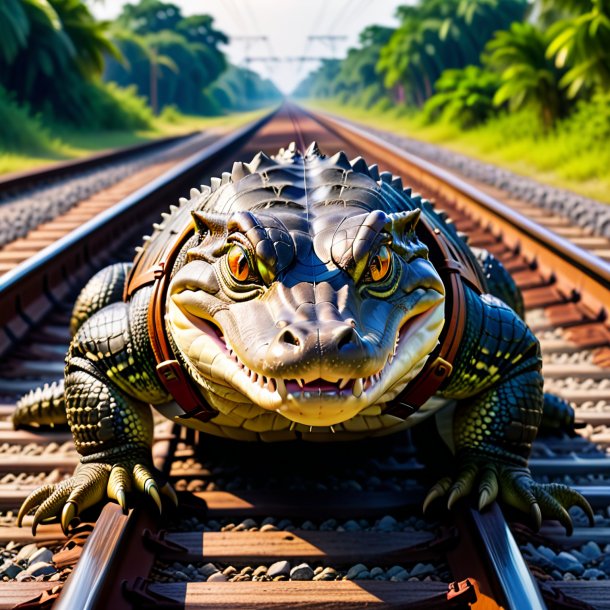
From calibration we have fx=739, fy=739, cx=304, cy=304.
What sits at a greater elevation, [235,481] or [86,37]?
[86,37]

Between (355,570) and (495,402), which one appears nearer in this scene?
(355,570)

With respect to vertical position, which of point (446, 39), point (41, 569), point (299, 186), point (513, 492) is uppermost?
point (446, 39)

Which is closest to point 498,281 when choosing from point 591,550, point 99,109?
point 591,550

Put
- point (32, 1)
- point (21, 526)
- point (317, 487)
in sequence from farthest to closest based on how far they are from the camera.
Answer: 1. point (32, 1)
2. point (317, 487)
3. point (21, 526)

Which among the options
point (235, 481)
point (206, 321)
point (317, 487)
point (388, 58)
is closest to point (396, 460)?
point (317, 487)

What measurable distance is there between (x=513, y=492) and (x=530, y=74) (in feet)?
46.2

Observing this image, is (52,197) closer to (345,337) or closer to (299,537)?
(299,537)

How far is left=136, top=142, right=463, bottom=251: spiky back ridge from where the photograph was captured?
2736 millimetres

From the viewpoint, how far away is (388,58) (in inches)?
1540

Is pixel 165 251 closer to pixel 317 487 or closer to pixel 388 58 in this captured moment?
pixel 317 487

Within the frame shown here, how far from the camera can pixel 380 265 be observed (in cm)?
232

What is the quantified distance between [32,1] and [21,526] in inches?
854

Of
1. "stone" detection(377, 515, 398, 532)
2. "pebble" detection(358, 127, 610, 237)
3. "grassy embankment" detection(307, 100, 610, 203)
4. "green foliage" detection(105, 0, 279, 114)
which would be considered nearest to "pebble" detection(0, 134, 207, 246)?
"stone" detection(377, 515, 398, 532)

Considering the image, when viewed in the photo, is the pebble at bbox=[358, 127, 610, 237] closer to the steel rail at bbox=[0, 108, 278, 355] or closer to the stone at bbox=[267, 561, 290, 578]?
the steel rail at bbox=[0, 108, 278, 355]
